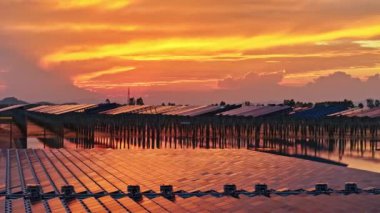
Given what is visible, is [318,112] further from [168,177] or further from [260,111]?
[168,177]

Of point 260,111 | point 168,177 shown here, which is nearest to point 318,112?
point 260,111

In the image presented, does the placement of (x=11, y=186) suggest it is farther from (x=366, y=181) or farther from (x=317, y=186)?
(x=366, y=181)

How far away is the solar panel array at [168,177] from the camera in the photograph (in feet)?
66.0

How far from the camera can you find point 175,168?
32.6 meters

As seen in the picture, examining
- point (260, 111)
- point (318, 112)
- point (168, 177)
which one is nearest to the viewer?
point (168, 177)

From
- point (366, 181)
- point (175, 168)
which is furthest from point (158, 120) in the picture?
point (366, 181)

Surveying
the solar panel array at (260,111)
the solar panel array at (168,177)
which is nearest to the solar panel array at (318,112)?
the solar panel array at (260,111)

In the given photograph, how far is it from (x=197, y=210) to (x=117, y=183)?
663 centimetres

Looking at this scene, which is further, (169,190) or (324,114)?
(324,114)

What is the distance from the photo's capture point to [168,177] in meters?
28.3

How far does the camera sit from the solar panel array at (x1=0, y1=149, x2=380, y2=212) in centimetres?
2012

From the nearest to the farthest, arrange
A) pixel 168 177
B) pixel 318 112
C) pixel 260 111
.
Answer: pixel 168 177 → pixel 260 111 → pixel 318 112

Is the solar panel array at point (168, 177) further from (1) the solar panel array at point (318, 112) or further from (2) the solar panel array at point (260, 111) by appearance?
(1) the solar panel array at point (318, 112)

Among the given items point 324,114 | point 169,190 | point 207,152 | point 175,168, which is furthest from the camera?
point 324,114
